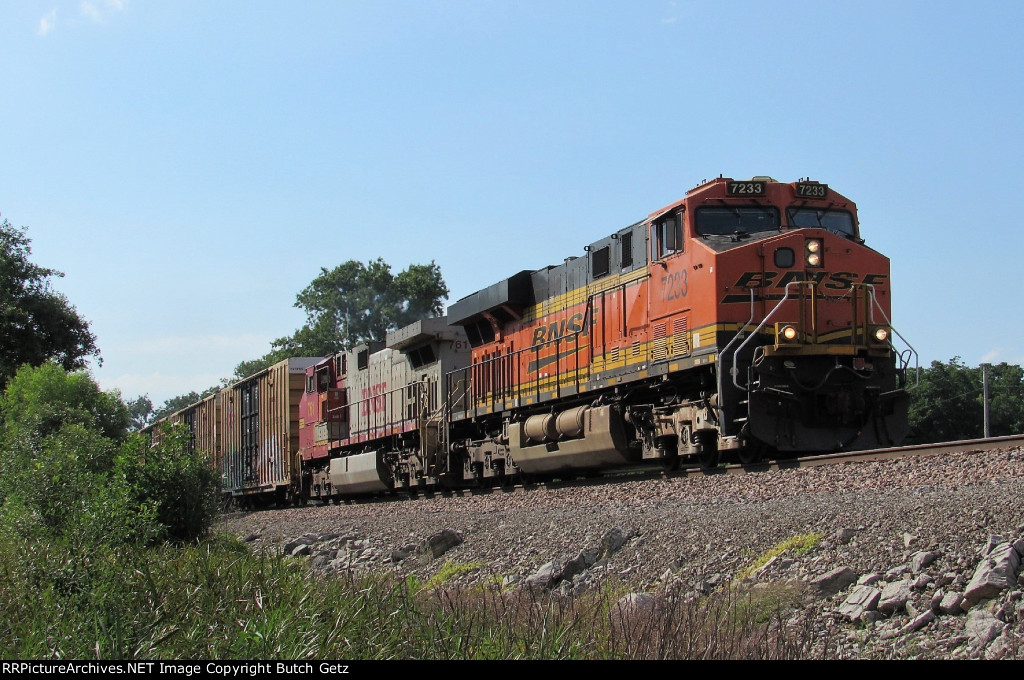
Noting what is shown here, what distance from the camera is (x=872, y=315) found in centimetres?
1240

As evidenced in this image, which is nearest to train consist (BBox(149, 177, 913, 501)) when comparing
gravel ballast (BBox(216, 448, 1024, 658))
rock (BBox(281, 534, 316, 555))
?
gravel ballast (BBox(216, 448, 1024, 658))

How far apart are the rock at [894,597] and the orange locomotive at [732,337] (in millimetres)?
5800

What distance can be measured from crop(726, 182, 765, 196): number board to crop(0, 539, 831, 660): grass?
665 cm

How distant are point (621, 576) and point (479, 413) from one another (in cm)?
1010

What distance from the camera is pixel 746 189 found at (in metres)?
12.9

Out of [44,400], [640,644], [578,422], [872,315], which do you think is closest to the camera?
[640,644]

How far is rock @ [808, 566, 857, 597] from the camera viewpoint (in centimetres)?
624

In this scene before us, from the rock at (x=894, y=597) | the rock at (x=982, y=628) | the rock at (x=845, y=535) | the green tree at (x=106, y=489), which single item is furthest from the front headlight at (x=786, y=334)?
the green tree at (x=106, y=489)

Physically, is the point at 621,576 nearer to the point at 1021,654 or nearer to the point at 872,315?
the point at 1021,654

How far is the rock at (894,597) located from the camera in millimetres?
5652

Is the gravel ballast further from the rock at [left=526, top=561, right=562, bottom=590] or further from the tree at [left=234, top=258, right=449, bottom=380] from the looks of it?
the tree at [left=234, top=258, right=449, bottom=380]

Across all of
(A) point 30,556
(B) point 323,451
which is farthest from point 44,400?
(A) point 30,556

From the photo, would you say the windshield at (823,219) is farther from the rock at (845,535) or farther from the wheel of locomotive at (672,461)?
the rock at (845,535)

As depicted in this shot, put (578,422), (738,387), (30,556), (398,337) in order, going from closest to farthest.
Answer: (30,556) → (738,387) → (578,422) → (398,337)
